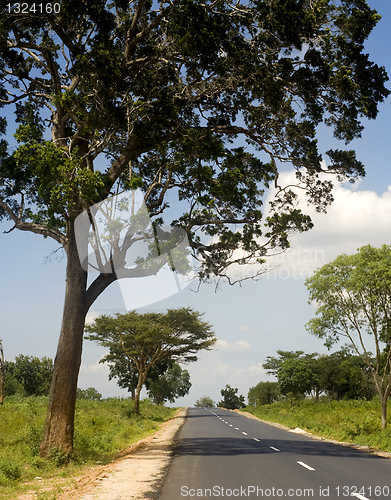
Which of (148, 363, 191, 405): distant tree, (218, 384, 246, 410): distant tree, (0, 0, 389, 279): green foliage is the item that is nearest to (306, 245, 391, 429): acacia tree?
(0, 0, 389, 279): green foliage

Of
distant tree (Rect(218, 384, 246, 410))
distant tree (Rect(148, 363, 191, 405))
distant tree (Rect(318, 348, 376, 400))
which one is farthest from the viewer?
distant tree (Rect(218, 384, 246, 410))

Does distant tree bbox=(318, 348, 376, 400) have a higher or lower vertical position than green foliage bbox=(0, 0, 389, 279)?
lower

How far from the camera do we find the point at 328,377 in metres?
63.4

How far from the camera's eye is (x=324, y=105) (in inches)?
583

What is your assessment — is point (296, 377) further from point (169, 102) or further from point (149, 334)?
point (169, 102)

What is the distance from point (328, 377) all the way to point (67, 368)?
55640mm

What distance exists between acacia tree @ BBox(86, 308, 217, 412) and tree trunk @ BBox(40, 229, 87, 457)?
80.3 feet

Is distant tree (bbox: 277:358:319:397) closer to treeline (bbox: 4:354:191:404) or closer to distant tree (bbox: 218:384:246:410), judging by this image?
treeline (bbox: 4:354:191:404)

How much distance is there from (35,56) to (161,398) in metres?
81.0

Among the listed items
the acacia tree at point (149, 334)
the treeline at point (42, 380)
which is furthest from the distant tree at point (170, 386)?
the acacia tree at point (149, 334)

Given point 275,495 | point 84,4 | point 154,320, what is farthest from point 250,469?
point 154,320

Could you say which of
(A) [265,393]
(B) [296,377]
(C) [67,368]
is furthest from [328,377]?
(C) [67,368]

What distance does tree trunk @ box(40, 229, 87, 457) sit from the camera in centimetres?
1362

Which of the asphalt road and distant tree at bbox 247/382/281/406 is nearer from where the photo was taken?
the asphalt road
